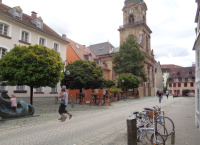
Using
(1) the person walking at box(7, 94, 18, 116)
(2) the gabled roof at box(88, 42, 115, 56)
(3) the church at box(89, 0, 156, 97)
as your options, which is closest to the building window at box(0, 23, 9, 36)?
(1) the person walking at box(7, 94, 18, 116)

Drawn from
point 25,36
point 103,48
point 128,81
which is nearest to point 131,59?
point 128,81

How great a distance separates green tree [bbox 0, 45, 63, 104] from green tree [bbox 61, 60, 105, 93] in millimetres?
6155

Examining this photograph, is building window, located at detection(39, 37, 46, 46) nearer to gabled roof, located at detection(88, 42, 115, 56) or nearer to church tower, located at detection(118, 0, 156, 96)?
church tower, located at detection(118, 0, 156, 96)

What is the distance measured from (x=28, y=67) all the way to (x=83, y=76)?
818 centimetres

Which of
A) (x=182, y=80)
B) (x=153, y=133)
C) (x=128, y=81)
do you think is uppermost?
(x=182, y=80)

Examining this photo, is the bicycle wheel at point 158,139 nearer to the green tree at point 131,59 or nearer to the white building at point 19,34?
the white building at point 19,34

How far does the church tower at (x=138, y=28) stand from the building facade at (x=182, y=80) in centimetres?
2160

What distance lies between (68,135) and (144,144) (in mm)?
3013

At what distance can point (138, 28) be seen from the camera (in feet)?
156

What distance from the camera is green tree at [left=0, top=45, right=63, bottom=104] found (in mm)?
12688

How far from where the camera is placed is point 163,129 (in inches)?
214

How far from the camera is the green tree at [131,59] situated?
36.7 metres

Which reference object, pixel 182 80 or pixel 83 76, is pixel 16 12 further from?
pixel 182 80

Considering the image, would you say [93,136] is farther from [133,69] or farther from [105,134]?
[133,69]
